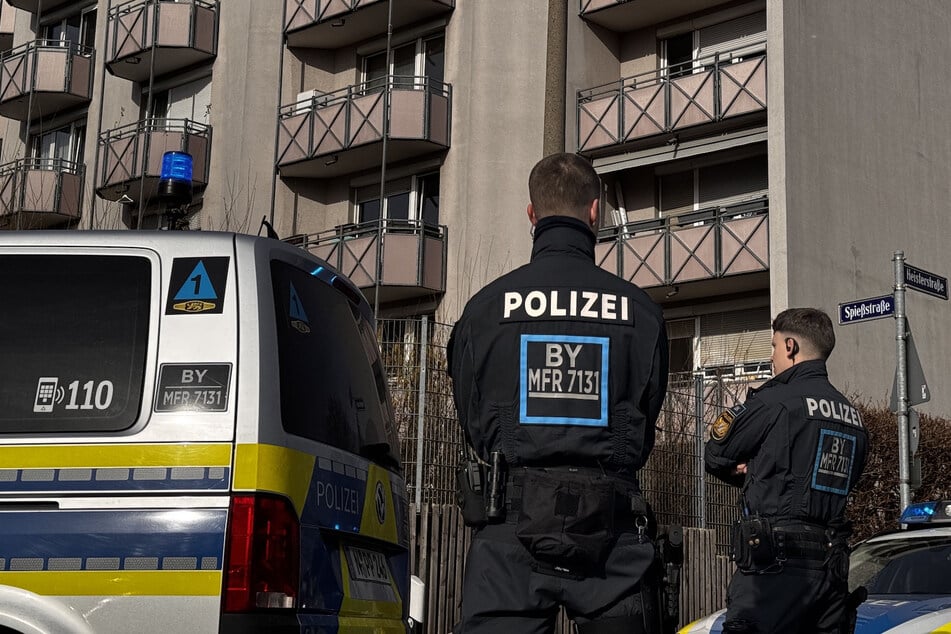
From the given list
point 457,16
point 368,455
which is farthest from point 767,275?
point 368,455

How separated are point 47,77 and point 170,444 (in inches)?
1080

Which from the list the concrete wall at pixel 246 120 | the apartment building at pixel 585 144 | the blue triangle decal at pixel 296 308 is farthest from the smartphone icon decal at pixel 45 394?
the concrete wall at pixel 246 120

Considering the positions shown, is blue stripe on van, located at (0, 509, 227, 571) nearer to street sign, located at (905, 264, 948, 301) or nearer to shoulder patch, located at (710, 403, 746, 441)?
shoulder patch, located at (710, 403, 746, 441)

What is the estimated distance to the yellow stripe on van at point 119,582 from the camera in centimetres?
426

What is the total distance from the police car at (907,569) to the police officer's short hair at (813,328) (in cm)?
134

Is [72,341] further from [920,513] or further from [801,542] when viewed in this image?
[920,513]

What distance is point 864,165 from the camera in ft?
72.5

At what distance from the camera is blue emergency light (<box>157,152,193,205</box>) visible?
808 centimetres

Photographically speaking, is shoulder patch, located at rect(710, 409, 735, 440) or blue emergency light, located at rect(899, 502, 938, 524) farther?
blue emergency light, located at rect(899, 502, 938, 524)

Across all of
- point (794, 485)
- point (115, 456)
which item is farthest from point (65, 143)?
point (115, 456)

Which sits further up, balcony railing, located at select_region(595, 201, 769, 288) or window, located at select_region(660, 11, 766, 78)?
window, located at select_region(660, 11, 766, 78)

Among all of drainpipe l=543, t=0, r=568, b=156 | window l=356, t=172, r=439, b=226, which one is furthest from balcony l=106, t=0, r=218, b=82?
drainpipe l=543, t=0, r=568, b=156

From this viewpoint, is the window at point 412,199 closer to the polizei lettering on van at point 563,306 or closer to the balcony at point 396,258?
the balcony at point 396,258

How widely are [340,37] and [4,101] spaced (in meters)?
9.06
